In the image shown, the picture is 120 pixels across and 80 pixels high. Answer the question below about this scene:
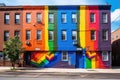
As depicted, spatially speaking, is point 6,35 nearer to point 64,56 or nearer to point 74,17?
point 64,56

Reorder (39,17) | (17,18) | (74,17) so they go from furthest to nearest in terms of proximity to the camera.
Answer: (17,18), (39,17), (74,17)

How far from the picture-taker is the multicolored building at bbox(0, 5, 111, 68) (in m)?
49.5

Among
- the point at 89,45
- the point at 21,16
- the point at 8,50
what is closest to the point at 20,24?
the point at 21,16

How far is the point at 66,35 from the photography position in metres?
49.9

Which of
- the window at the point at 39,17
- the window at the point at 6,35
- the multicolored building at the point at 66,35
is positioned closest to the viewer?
the multicolored building at the point at 66,35

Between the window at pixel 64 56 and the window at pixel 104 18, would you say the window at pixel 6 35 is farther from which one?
the window at pixel 104 18

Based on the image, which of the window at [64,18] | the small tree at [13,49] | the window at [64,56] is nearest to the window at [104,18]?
the window at [64,18]

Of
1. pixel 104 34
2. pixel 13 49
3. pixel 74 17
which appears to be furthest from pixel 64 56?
pixel 13 49

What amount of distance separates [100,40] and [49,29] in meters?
8.29

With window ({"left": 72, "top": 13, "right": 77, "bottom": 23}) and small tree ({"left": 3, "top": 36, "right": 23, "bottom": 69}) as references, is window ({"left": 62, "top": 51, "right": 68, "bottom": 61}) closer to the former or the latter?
window ({"left": 72, "top": 13, "right": 77, "bottom": 23})

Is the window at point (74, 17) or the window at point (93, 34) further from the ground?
the window at point (74, 17)

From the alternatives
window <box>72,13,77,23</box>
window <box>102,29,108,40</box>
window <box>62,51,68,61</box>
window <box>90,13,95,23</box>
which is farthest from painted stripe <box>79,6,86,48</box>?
window <box>102,29,108,40</box>

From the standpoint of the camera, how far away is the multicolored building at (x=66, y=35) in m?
49.5

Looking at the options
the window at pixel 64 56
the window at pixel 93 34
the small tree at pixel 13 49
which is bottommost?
the window at pixel 64 56
